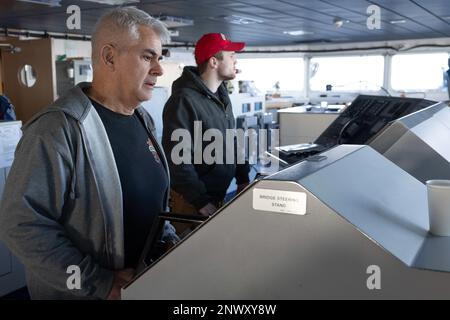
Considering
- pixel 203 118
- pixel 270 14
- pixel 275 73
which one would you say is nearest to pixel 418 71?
pixel 275 73

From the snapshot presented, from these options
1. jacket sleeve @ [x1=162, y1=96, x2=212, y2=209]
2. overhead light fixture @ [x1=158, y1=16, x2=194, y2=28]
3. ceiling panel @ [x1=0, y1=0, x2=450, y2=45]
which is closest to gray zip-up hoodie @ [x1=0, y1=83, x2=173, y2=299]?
jacket sleeve @ [x1=162, y1=96, x2=212, y2=209]

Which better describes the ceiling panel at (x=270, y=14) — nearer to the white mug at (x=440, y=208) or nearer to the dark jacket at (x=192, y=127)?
the dark jacket at (x=192, y=127)

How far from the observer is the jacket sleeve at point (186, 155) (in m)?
1.90

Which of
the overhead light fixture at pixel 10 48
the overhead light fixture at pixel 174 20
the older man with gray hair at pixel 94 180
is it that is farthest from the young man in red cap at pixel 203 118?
the overhead light fixture at pixel 174 20

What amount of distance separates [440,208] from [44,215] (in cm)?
78

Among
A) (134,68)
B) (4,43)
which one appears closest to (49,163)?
(134,68)

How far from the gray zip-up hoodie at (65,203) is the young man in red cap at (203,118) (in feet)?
2.71

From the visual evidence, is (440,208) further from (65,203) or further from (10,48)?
(10,48)

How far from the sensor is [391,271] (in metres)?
0.56

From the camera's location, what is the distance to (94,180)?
104 cm

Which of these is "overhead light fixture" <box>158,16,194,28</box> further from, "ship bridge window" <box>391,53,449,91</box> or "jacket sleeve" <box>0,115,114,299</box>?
"ship bridge window" <box>391,53,449,91</box>

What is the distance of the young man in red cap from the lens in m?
1.92
